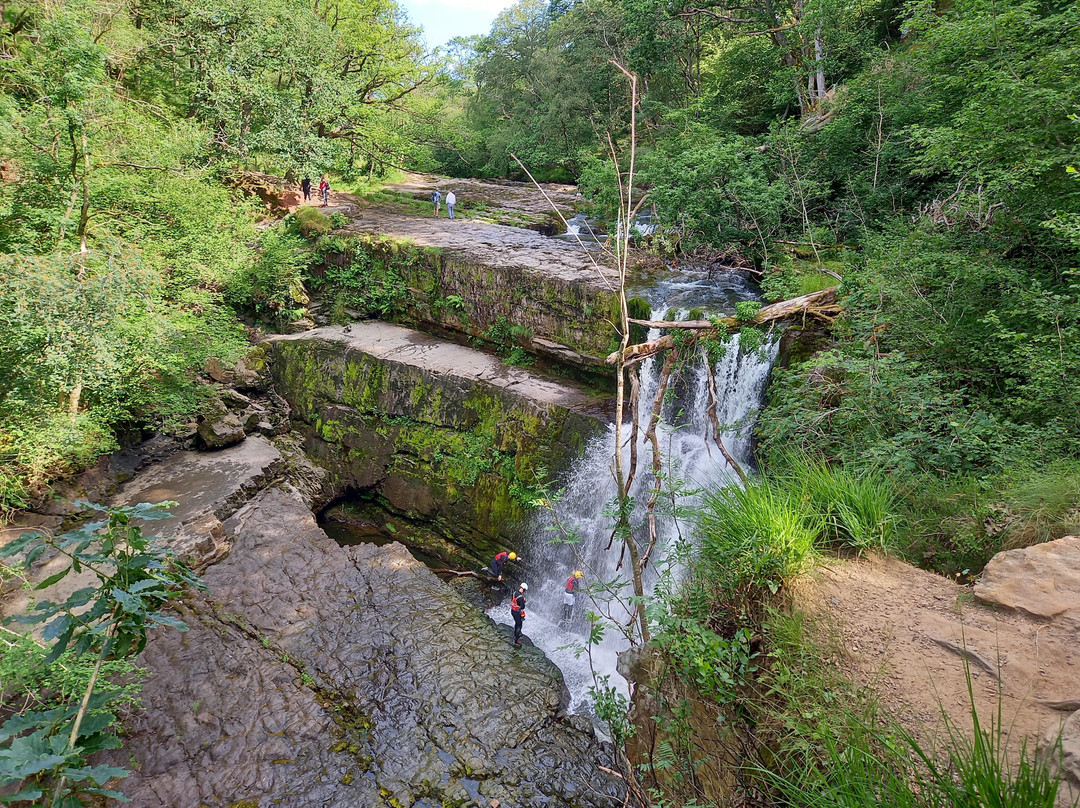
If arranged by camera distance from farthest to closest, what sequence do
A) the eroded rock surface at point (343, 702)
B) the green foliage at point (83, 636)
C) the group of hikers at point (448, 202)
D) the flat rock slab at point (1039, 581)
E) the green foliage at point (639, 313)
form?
the group of hikers at point (448, 202), the green foliage at point (639, 313), the eroded rock surface at point (343, 702), the flat rock slab at point (1039, 581), the green foliage at point (83, 636)

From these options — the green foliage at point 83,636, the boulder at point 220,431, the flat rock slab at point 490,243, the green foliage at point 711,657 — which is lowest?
the boulder at point 220,431

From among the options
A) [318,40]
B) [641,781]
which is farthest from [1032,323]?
[318,40]

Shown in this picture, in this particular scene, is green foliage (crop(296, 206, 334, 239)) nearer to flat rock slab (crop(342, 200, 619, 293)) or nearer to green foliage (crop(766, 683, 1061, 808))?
flat rock slab (crop(342, 200, 619, 293))

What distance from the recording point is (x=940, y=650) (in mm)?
2930

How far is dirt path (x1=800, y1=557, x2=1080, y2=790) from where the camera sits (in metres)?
2.51

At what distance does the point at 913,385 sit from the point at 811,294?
2.70 m

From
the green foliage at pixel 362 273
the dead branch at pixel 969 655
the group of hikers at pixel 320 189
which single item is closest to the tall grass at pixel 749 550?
the dead branch at pixel 969 655

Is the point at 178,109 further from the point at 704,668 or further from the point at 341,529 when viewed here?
the point at 704,668

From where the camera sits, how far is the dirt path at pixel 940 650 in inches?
98.7

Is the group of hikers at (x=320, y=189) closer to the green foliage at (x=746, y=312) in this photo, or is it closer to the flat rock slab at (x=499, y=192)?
the flat rock slab at (x=499, y=192)

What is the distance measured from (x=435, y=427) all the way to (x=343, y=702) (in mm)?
5743

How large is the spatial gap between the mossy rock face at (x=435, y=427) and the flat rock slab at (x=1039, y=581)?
668 centimetres

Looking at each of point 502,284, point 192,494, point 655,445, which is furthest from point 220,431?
point 655,445

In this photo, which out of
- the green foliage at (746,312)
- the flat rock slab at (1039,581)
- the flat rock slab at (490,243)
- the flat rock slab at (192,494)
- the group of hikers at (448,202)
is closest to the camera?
the flat rock slab at (1039,581)
